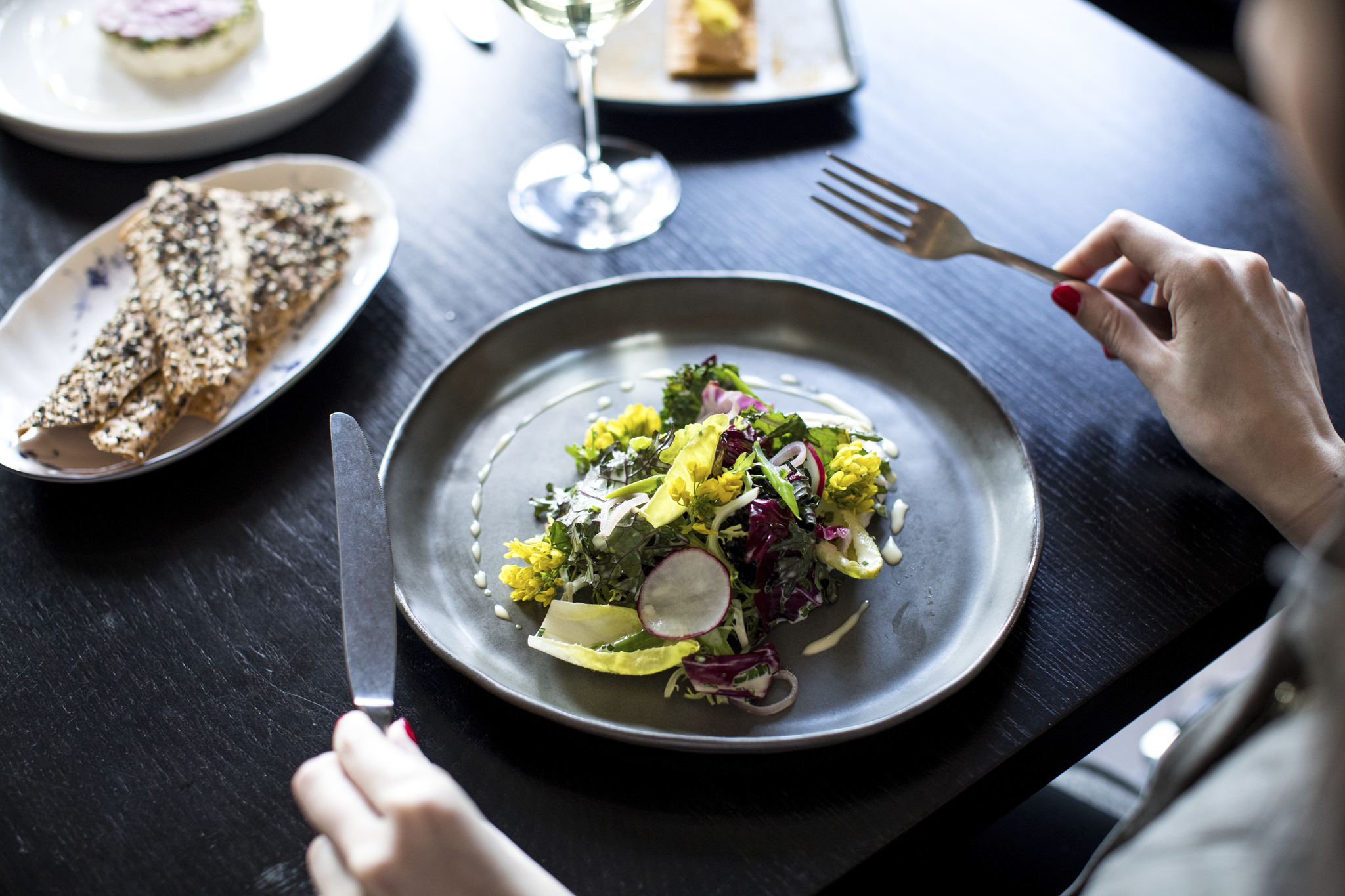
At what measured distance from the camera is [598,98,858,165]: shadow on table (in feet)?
5.33

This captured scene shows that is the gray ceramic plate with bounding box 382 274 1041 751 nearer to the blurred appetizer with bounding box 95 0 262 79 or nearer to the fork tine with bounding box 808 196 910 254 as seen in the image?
the fork tine with bounding box 808 196 910 254

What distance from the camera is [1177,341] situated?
108 centimetres

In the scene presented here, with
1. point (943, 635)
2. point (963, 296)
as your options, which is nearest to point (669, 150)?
point (963, 296)

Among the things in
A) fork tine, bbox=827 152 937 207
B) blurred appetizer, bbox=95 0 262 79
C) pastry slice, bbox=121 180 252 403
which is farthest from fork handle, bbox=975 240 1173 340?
blurred appetizer, bbox=95 0 262 79

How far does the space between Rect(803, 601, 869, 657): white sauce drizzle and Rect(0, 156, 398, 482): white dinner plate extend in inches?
30.2

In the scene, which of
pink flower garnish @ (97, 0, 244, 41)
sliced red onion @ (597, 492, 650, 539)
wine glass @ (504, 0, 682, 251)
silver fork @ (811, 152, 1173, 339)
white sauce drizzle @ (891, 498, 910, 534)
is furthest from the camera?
pink flower garnish @ (97, 0, 244, 41)

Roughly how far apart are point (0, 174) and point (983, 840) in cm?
198

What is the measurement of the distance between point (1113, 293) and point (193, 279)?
126 cm

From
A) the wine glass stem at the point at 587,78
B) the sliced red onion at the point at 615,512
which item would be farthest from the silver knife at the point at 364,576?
the wine glass stem at the point at 587,78

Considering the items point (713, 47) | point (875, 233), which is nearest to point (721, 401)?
point (875, 233)

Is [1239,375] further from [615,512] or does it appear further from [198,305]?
[198,305]

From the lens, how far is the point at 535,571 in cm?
96

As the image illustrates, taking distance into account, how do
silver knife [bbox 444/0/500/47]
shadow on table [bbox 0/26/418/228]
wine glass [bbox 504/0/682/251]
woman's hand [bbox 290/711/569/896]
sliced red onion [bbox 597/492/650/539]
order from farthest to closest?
silver knife [bbox 444/0/500/47] < shadow on table [bbox 0/26/418/228] < wine glass [bbox 504/0/682/251] < sliced red onion [bbox 597/492/650/539] < woman's hand [bbox 290/711/569/896]

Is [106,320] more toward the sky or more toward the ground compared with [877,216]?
more toward the ground
